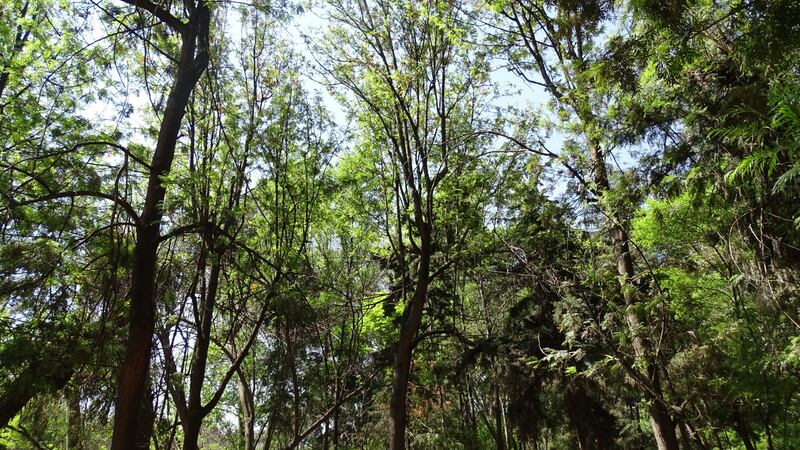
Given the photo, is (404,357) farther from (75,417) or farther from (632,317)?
(75,417)

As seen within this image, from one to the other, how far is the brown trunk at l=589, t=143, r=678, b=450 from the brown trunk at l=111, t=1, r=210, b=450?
4.69m

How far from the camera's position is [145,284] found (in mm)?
4129

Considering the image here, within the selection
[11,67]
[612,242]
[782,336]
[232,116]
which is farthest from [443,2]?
[782,336]

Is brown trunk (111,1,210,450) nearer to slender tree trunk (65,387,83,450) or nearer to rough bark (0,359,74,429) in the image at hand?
rough bark (0,359,74,429)

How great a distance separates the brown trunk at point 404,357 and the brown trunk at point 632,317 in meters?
3.28

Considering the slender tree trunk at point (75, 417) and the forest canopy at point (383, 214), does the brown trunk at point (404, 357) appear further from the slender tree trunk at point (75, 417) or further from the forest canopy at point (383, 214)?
the slender tree trunk at point (75, 417)

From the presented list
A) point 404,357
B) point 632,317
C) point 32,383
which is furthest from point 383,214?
point 32,383

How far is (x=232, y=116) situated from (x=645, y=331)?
18.4 ft

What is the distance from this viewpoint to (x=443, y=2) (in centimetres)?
862

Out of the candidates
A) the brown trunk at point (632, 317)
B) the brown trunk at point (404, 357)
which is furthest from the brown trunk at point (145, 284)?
the brown trunk at point (404, 357)

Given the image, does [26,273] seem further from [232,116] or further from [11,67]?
[11,67]

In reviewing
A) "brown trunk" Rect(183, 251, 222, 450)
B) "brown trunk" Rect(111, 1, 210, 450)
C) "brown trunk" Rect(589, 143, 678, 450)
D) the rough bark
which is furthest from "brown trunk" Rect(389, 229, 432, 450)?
the rough bark

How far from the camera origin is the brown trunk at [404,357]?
8414 mm

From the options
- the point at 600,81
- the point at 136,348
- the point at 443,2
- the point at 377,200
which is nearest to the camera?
the point at 136,348
